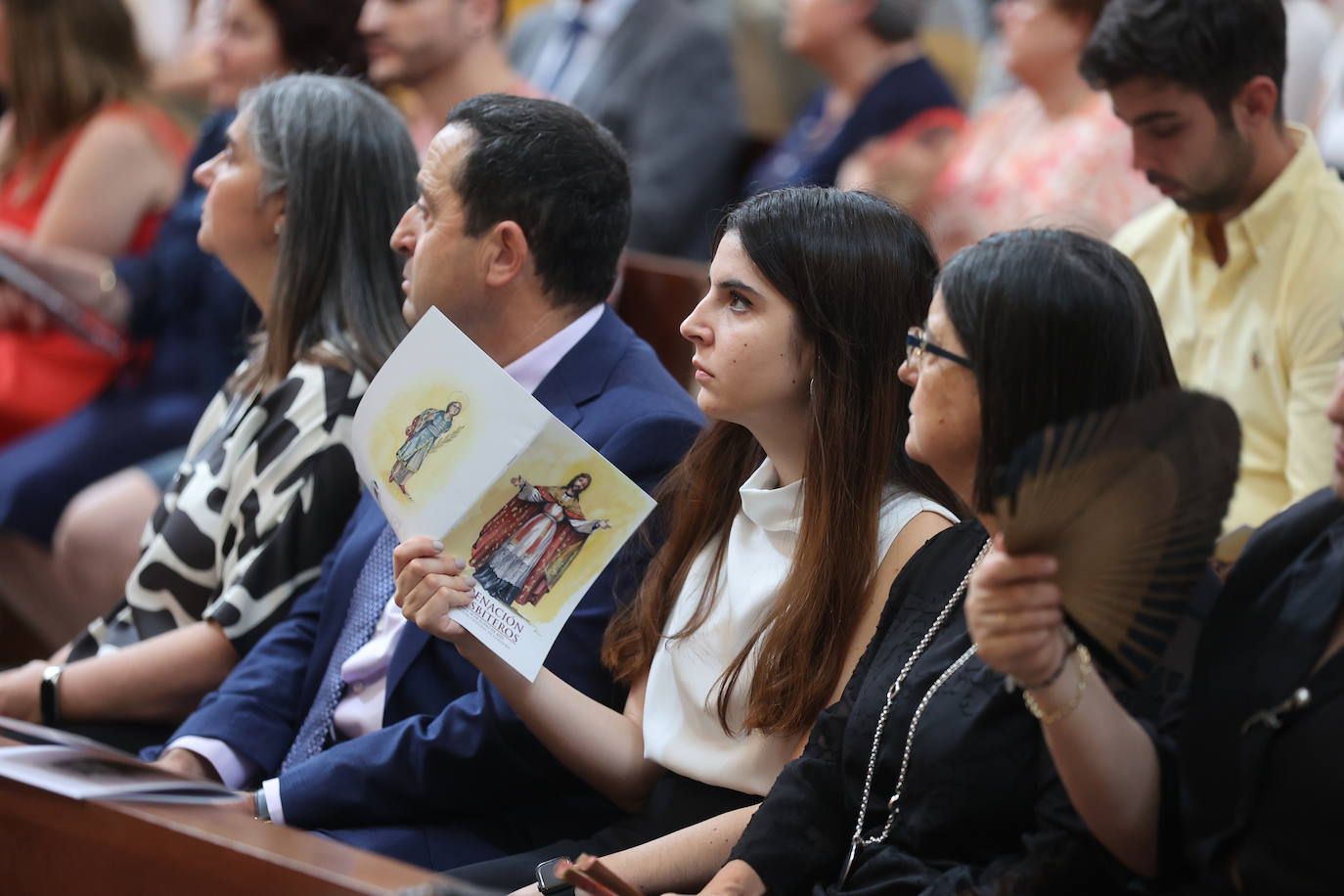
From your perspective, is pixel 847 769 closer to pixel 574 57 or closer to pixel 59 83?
pixel 59 83

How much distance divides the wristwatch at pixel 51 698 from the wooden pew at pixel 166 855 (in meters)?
0.88

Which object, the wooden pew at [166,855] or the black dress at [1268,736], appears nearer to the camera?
the black dress at [1268,736]

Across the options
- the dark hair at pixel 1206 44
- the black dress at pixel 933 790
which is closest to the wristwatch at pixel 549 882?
the black dress at pixel 933 790

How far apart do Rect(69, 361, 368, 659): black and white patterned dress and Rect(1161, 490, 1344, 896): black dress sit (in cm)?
155

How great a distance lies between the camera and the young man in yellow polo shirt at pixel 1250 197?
2545 millimetres

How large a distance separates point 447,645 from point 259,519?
536 millimetres

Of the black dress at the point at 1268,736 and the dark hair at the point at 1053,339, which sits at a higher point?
the dark hair at the point at 1053,339

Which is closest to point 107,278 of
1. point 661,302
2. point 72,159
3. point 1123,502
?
point 72,159

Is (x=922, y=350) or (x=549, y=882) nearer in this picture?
(x=922, y=350)

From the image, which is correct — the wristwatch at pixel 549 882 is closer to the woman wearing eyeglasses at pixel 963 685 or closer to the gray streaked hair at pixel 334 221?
the woman wearing eyeglasses at pixel 963 685

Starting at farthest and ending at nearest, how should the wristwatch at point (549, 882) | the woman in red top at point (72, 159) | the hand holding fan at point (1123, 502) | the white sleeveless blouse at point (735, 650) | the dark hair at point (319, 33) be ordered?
1. the woman in red top at point (72, 159)
2. the dark hair at point (319, 33)
3. the white sleeveless blouse at point (735, 650)
4. the wristwatch at point (549, 882)
5. the hand holding fan at point (1123, 502)

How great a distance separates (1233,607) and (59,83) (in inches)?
143

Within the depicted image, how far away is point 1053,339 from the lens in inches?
61.7

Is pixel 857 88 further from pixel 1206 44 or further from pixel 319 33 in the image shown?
pixel 1206 44
